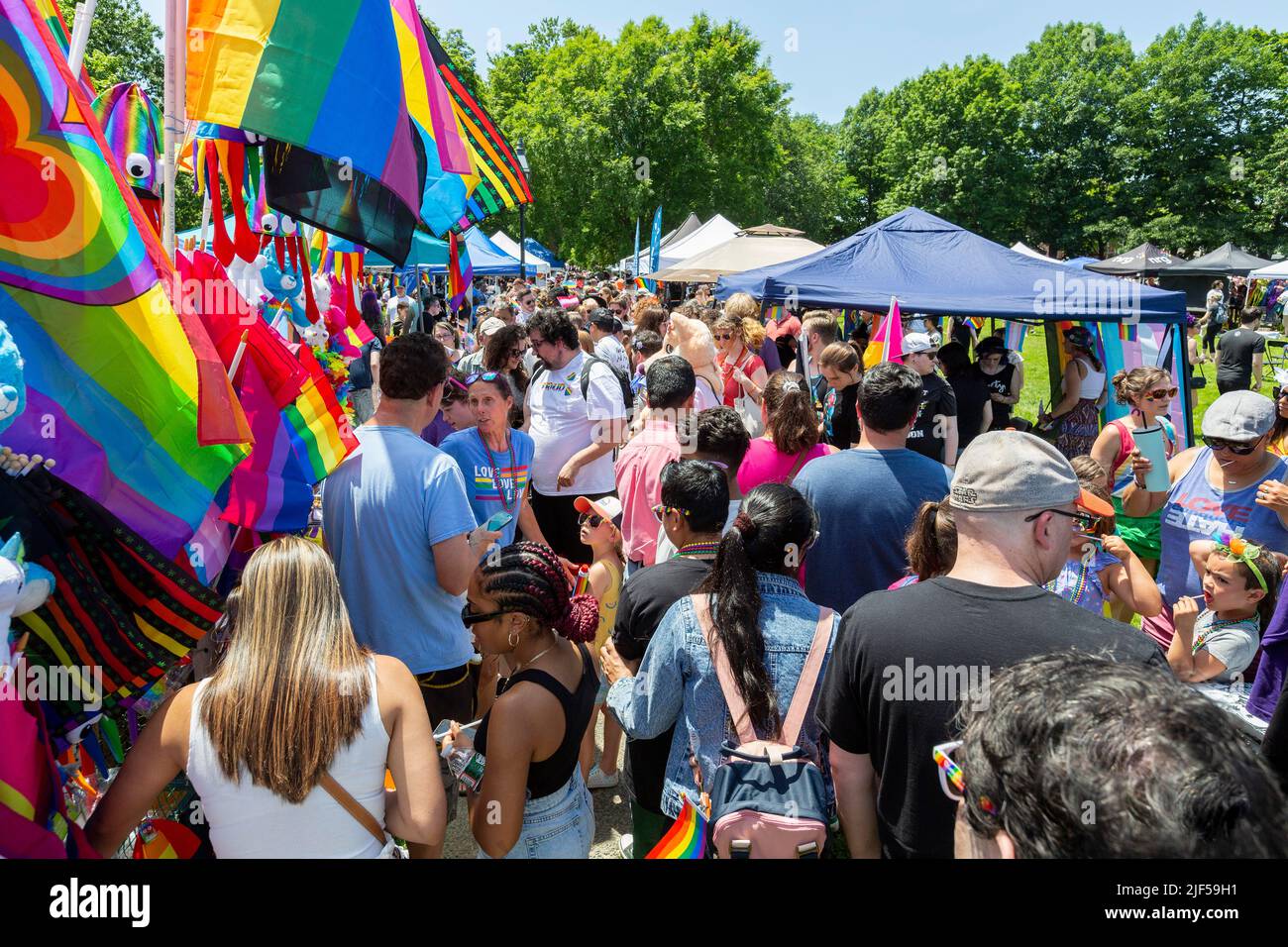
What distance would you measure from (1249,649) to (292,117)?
3719mm

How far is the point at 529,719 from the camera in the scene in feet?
7.29

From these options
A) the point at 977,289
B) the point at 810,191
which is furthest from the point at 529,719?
the point at 810,191

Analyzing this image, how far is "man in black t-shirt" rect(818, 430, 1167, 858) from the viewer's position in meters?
1.82

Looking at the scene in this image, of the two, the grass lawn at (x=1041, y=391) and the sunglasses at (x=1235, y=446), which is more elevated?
the grass lawn at (x=1041, y=391)

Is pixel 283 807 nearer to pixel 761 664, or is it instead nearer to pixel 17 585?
pixel 17 585

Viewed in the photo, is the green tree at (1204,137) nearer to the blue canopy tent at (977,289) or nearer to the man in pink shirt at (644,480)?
the blue canopy tent at (977,289)

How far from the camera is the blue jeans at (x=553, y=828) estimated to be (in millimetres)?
2316

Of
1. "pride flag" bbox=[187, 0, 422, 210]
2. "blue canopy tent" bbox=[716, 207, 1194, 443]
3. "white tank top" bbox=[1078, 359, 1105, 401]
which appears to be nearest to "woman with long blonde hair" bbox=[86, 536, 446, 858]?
"pride flag" bbox=[187, 0, 422, 210]

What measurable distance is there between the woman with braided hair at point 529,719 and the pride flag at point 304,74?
4.68 feet

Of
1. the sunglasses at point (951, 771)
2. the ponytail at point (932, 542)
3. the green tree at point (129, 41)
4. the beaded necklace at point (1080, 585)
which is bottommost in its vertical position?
the beaded necklace at point (1080, 585)

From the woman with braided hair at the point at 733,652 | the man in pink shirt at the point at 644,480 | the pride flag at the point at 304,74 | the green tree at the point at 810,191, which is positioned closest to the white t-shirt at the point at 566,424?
the man in pink shirt at the point at 644,480

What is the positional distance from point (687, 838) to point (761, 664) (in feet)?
1.60
